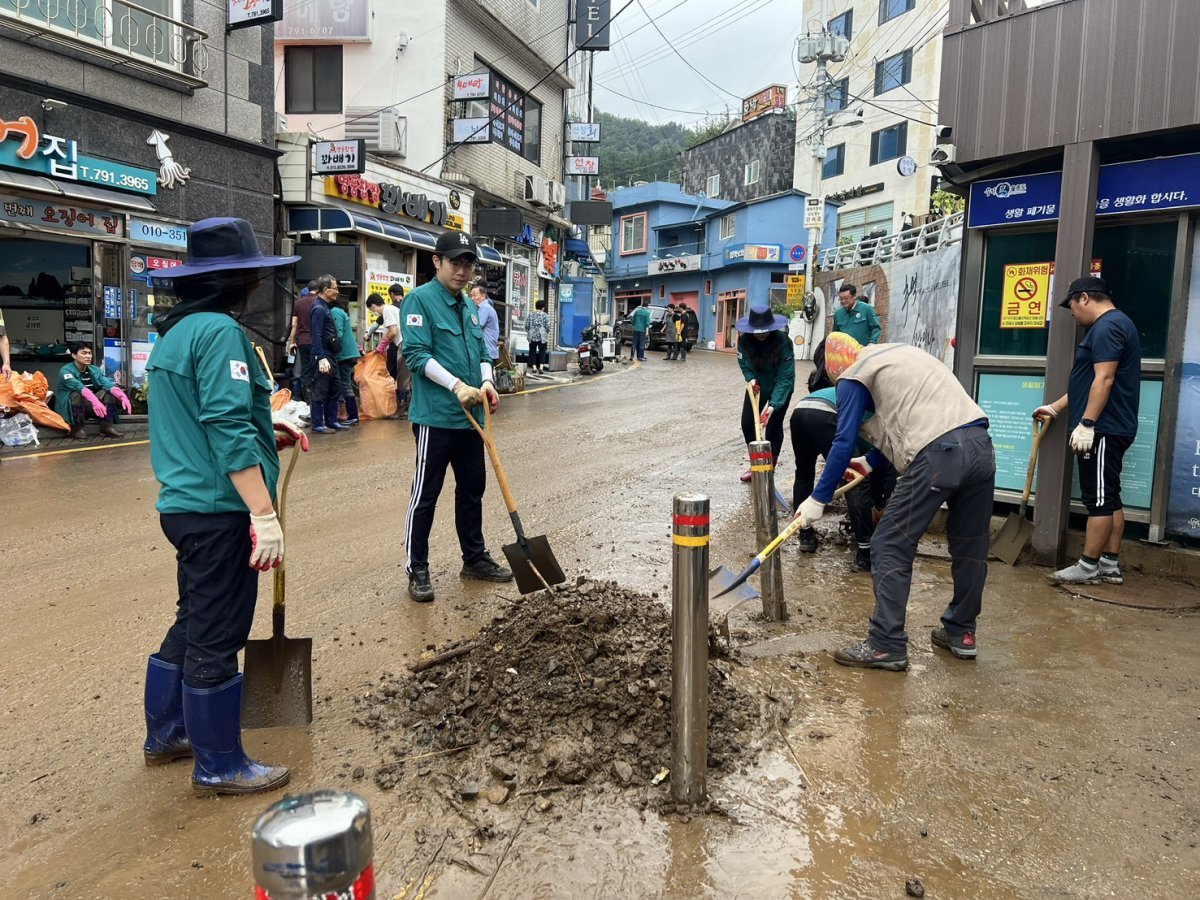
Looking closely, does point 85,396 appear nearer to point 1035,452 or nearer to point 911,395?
point 911,395

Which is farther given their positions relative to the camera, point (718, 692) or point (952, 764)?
point (718, 692)

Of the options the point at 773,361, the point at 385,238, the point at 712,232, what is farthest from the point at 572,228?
the point at 773,361

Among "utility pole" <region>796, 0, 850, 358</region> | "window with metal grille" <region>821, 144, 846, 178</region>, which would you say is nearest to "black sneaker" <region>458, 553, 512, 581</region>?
"utility pole" <region>796, 0, 850, 358</region>

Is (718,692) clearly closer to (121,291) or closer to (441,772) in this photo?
(441,772)

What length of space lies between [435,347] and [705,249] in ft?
128

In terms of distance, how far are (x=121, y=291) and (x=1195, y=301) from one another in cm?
1192

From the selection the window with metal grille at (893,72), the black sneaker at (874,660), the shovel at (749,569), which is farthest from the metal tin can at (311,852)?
the window with metal grille at (893,72)

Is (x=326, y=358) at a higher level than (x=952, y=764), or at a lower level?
higher

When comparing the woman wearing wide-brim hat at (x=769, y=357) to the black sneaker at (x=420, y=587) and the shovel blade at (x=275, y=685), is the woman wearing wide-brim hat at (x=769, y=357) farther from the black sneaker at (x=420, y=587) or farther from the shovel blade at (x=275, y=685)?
the shovel blade at (x=275, y=685)

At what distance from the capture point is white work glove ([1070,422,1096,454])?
5.06 metres

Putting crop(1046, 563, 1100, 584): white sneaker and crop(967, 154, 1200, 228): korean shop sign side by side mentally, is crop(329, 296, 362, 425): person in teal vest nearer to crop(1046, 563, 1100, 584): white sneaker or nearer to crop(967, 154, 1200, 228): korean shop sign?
crop(967, 154, 1200, 228): korean shop sign

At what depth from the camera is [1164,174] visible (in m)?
5.18

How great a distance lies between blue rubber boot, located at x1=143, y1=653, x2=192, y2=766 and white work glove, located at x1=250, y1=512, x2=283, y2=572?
0.59 meters

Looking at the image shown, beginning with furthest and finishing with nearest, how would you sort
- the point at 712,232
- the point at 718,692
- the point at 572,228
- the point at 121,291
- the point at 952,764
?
1. the point at 712,232
2. the point at 572,228
3. the point at 121,291
4. the point at 718,692
5. the point at 952,764
